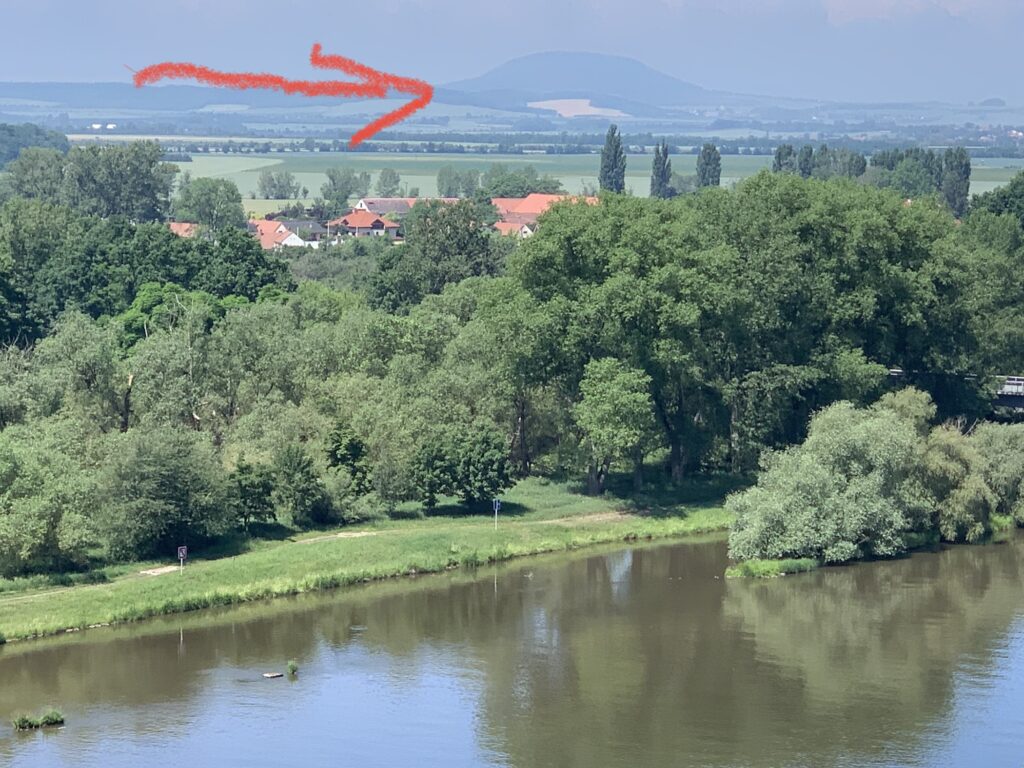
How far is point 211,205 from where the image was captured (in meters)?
147

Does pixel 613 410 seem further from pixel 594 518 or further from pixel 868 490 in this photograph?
pixel 868 490

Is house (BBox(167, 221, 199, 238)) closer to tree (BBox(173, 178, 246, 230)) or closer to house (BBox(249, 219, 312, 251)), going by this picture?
tree (BBox(173, 178, 246, 230))

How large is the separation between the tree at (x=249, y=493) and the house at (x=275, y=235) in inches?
3510

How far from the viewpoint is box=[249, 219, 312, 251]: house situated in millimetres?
148500

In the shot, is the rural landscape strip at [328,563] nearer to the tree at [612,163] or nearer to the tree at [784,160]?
the tree at [612,163]

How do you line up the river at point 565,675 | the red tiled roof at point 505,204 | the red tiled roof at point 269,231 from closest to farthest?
the river at point 565,675 → the red tiled roof at point 269,231 → the red tiled roof at point 505,204

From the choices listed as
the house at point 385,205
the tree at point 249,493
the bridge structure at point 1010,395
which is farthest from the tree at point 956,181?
the tree at point 249,493

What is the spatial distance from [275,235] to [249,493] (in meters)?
97.1

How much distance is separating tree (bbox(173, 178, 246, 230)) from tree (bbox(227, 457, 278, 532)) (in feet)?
287

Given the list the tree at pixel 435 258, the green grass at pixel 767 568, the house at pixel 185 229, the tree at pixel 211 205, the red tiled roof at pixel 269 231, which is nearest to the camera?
the green grass at pixel 767 568

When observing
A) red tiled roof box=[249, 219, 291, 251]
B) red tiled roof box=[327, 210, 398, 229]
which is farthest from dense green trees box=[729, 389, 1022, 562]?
red tiled roof box=[327, 210, 398, 229]

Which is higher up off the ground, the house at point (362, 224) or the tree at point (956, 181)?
the tree at point (956, 181)

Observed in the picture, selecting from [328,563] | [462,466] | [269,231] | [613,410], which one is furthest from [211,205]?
[328,563]

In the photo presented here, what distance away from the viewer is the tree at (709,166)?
17438 centimetres
